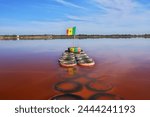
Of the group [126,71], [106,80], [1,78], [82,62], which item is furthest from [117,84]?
[1,78]

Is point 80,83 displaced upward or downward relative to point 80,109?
downward

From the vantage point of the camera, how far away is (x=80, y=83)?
50.3 feet

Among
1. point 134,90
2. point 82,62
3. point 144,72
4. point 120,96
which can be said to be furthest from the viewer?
point 82,62

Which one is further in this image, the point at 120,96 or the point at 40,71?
the point at 40,71

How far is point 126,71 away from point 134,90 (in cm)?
Result: 645

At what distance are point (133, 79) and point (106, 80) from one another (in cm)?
287

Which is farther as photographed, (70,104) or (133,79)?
(133,79)

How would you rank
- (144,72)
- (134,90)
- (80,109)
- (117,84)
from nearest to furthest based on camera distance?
(80,109)
(134,90)
(117,84)
(144,72)

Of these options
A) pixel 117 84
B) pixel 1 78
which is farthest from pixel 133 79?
pixel 1 78

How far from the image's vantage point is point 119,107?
7.14 m

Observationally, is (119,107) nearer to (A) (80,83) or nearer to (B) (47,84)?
(A) (80,83)

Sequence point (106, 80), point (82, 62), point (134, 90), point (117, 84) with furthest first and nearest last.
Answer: point (82, 62) < point (106, 80) < point (117, 84) < point (134, 90)

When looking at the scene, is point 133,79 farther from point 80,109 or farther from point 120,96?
point 80,109

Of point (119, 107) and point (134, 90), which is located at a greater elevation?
point (119, 107)
